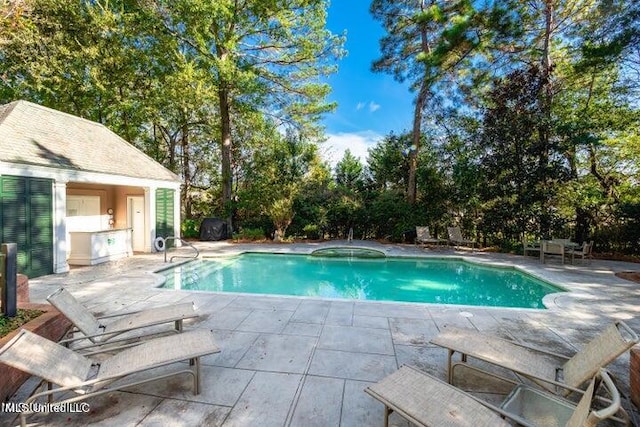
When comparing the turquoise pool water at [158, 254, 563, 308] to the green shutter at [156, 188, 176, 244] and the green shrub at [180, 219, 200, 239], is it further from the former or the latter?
the green shrub at [180, 219, 200, 239]

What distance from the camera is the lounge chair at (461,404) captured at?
1.95m

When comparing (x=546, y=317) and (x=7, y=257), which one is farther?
(x=546, y=317)

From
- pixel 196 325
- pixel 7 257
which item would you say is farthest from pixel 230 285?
pixel 7 257

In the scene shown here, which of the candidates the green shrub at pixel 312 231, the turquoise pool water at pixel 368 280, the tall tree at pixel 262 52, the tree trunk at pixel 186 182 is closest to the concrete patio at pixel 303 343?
the turquoise pool water at pixel 368 280

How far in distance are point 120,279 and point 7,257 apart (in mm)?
3627

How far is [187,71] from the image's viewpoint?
41.3 feet

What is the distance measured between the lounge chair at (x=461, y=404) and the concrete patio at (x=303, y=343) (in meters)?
0.33

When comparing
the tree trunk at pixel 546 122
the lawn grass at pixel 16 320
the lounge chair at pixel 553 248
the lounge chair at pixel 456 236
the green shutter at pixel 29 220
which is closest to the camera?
the lawn grass at pixel 16 320

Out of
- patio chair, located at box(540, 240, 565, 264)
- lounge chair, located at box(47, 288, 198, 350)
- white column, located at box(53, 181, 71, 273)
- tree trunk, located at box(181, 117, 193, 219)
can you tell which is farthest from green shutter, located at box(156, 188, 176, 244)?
patio chair, located at box(540, 240, 565, 264)

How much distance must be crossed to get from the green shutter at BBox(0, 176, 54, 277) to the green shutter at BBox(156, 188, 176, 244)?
3800 mm

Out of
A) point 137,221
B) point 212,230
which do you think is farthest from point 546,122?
point 137,221

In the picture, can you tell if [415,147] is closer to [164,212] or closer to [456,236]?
[456,236]

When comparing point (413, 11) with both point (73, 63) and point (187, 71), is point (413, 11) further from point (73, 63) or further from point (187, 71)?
point (73, 63)

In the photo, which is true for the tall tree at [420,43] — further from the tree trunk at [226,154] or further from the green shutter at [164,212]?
the green shutter at [164,212]
